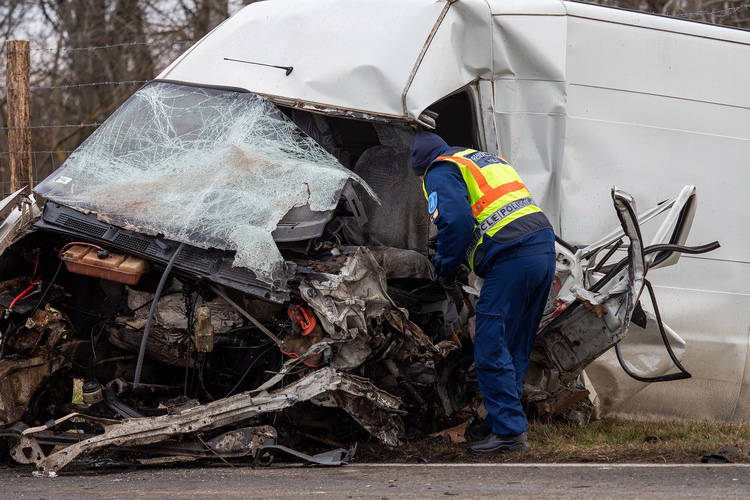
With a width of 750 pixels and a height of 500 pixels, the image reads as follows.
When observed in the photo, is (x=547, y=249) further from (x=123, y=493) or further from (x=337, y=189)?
(x=123, y=493)

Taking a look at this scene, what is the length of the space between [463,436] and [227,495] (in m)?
1.82

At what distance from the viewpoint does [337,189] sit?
5.05 meters

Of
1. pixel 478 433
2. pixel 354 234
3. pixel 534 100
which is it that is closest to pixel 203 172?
pixel 354 234

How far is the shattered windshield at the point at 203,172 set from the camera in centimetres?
482

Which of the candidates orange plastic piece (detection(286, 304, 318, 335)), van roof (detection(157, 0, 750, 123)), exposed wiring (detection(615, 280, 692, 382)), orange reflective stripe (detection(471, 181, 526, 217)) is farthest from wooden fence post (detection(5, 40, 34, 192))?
exposed wiring (detection(615, 280, 692, 382))

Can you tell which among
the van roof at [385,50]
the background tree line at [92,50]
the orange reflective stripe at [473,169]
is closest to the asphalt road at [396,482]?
the orange reflective stripe at [473,169]

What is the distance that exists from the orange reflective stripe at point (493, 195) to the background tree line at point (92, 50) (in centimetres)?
1033

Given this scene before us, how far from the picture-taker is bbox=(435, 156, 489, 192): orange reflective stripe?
16.8ft

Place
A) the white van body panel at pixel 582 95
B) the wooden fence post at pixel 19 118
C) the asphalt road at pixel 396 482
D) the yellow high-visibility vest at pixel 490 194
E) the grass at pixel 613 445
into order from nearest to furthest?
the asphalt road at pixel 396 482
the grass at pixel 613 445
the yellow high-visibility vest at pixel 490 194
the white van body panel at pixel 582 95
the wooden fence post at pixel 19 118

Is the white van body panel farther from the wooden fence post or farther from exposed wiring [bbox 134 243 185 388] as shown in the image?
the wooden fence post

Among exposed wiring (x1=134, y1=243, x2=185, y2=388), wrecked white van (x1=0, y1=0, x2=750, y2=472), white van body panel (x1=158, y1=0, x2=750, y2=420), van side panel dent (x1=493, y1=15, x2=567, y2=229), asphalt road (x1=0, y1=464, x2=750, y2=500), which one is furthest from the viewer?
van side panel dent (x1=493, y1=15, x2=567, y2=229)

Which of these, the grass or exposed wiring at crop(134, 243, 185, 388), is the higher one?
exposed wiring at crop(134, 243, 185, 388)

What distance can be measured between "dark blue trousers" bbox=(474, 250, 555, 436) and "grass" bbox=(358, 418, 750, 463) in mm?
245

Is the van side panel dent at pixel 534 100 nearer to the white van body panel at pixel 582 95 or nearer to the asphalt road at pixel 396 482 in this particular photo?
the white van body panel at pixel 582 95
